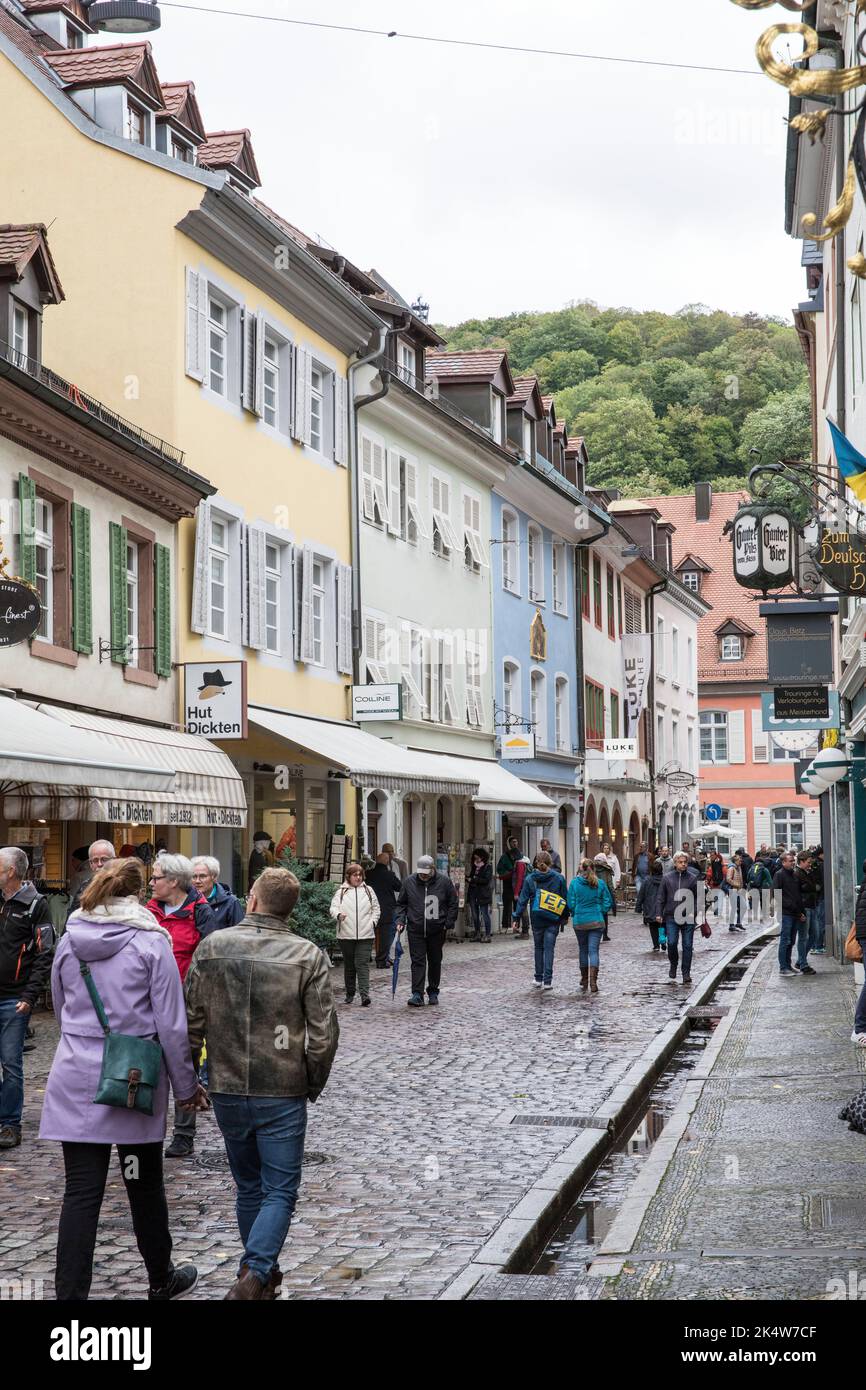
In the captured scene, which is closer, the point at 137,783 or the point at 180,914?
the point at 180,914

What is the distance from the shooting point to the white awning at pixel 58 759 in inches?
567

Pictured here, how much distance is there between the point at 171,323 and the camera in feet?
75.3

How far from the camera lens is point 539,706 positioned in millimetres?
42312

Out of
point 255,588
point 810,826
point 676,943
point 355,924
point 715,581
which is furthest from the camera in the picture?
point 715,581

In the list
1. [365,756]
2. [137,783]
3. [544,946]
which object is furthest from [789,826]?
[137,783]

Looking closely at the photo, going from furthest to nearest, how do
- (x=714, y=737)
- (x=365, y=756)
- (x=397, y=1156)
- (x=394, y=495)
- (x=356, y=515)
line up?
(x=714, y=737)
(x=394, y=495)
(x=356, y=515)
(x=365, y=756)
(x=397, y=1156)

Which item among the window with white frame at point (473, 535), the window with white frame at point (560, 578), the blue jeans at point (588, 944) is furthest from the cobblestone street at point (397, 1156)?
the window with white frame at point (560, 578)

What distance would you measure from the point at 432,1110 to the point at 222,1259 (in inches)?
174

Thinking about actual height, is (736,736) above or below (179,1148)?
above

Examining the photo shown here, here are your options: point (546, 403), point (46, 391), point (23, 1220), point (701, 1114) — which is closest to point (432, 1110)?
point (701, 1114)

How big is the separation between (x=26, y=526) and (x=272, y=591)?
323 inches

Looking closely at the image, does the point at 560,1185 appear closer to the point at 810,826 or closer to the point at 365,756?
the point at 365,756

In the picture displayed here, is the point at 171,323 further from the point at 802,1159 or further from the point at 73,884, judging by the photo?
the point at 802,1159

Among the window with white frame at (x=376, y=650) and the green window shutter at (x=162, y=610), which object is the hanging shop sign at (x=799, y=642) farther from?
the green window shutter at (x=162, y=610)
